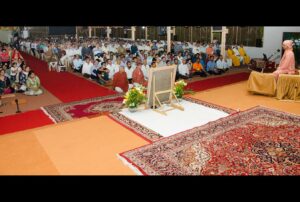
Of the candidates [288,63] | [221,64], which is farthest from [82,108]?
[221,64]

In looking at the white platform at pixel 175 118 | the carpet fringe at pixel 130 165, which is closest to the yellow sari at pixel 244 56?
the white platform at pixel 175 118

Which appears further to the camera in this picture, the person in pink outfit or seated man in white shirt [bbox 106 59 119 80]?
seated man in white shirt [bbox 106 59 119 80]

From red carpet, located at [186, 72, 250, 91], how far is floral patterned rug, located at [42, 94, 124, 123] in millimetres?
2489

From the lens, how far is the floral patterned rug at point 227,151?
3.85 m

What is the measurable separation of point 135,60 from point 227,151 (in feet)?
19.8

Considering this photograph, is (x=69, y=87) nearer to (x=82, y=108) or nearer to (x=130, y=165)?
(x=82, y=108)

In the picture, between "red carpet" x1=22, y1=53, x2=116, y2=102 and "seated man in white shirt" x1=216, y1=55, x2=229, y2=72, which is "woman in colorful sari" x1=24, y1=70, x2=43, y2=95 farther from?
"seated man in white shirt" x1=216, y1=55, x2=229, y2=72

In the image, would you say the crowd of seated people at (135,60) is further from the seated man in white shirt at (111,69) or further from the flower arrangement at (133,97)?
the flower arrangement at (133,97)

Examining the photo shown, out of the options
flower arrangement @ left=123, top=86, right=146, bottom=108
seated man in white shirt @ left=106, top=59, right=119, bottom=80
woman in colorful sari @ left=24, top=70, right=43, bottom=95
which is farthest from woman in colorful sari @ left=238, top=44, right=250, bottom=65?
woman in colorful sari @ left=24, top=70, right=43, bottom=95

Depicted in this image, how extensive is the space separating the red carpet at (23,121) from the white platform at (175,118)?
164 cm

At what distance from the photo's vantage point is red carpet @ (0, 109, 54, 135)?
215 inches

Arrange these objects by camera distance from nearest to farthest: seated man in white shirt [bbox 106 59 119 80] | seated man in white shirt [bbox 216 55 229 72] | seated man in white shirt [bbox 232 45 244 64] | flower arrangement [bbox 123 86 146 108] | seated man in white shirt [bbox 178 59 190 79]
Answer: flower arrangement [bbox 123 86 146 108] < seated man in white shirt [bbox 106 59 119 80] < seated man in white shirt [bbox 178 59 190 79] < seated man in white shirt [bbox 216 55 229 72] < seated man in white shirt [bbox 232 45 244 64]

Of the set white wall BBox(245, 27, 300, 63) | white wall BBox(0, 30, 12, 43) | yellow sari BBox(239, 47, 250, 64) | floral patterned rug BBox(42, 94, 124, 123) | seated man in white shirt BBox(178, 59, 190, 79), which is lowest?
floral patterned rug BBox(42, 94, 124, 123)

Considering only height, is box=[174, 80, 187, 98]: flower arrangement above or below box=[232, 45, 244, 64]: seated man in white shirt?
below
